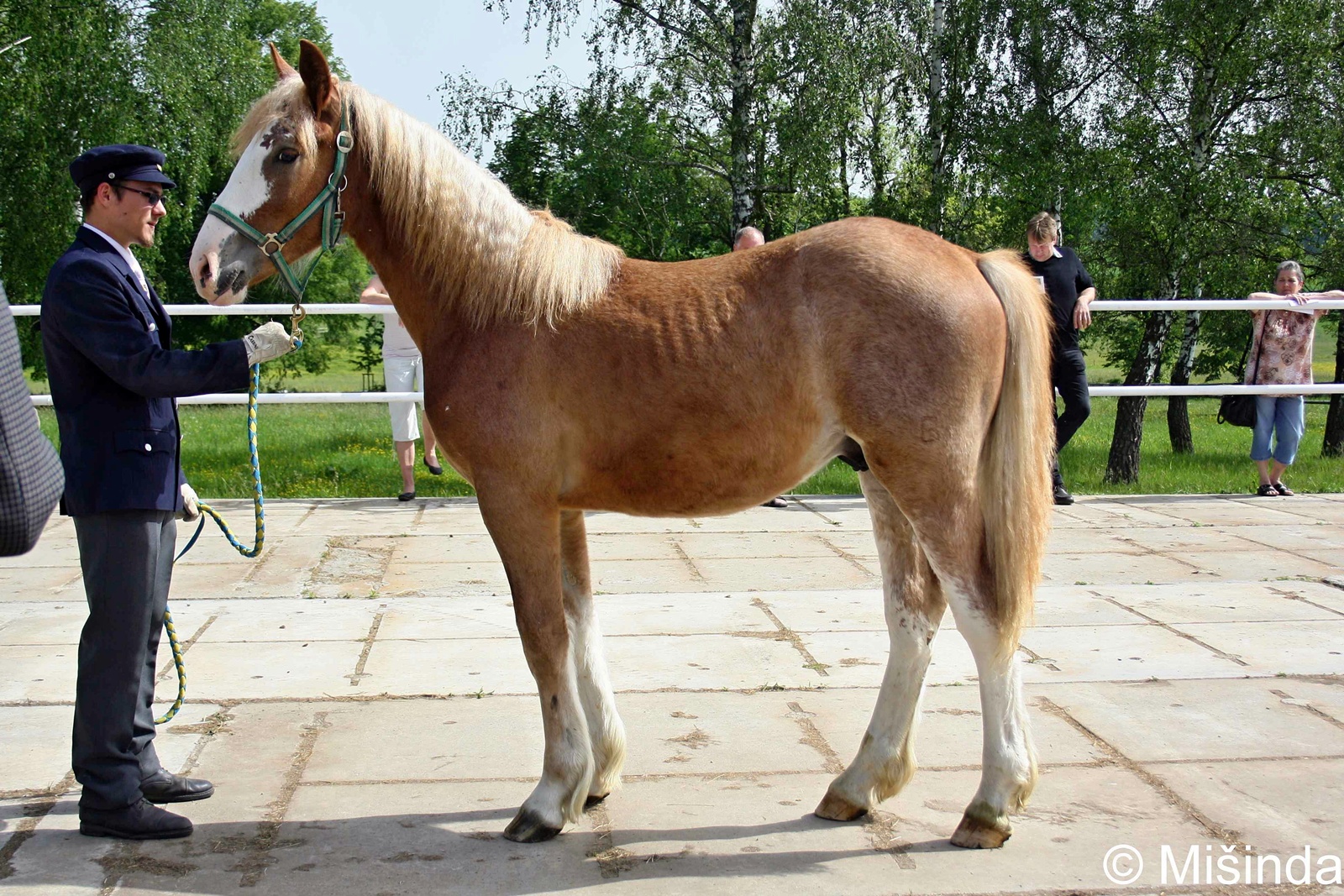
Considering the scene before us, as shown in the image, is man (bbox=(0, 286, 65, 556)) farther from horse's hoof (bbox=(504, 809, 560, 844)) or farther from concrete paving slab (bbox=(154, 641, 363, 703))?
concrete paving slab (bbox=(154, 641, 363, 703))

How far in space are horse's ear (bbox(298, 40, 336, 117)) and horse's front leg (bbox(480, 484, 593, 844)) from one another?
46.5 inches

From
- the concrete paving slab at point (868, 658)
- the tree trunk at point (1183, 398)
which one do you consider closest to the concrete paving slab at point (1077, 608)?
the concrete paving slab at point (868, 658)

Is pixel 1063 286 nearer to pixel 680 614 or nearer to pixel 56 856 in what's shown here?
pixel 680 614

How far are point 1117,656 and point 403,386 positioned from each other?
5.77 metres

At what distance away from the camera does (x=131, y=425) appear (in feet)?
9.87

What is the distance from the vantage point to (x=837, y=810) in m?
3.12

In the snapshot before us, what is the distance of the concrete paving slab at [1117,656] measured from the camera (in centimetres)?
434

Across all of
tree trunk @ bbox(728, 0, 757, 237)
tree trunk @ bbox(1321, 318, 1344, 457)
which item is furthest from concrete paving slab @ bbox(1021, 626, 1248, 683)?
tree trunk @ bbox(1321, 318, 1344, 457)

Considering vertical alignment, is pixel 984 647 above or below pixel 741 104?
below

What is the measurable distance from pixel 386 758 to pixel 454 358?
138cm

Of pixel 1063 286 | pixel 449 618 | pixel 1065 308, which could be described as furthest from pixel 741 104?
pixel 449 618

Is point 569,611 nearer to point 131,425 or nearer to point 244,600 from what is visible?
point 131,425

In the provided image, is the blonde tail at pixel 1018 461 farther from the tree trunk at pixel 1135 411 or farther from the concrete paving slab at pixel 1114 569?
the tree trunk at pixel 1135 411

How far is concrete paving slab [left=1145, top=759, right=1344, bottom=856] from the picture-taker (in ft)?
9.52
